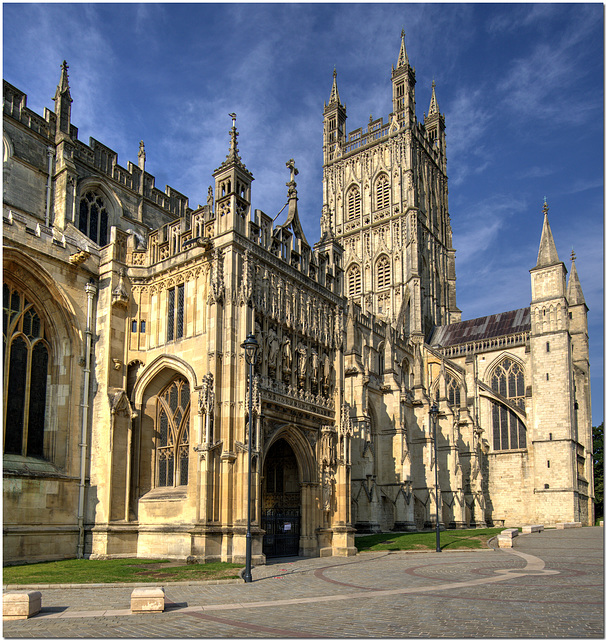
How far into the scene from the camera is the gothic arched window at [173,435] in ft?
75.0

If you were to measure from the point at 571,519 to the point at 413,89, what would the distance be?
176 ft

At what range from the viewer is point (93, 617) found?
1056 centimetres

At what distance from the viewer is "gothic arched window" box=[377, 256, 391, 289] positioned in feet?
229

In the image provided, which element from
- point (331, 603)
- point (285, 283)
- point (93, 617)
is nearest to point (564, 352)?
point (285, 283)

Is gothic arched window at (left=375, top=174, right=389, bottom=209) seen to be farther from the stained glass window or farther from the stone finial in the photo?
the stained glass window

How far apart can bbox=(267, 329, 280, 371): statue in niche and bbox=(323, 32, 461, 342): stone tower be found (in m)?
40.5

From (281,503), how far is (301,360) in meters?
6.15

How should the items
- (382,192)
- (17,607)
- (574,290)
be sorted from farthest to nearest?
(382,192), (574,290), (17,607)

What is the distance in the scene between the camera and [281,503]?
2612 centimetres

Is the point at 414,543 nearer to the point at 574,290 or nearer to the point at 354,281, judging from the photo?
the point at 574,290

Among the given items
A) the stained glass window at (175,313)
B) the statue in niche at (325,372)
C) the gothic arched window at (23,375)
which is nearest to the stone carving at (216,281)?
the stained glass window at (175,313)

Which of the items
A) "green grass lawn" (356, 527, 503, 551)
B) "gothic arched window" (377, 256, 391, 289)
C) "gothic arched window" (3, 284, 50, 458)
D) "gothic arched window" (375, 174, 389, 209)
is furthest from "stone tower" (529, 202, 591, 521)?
"gothic arched window" (3, 284, 50, 458)

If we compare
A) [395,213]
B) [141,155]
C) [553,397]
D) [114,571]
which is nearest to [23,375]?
[114,571]

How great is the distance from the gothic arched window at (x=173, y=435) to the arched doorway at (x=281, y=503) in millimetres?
3795
